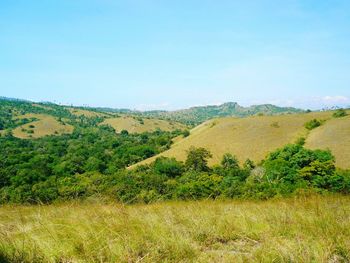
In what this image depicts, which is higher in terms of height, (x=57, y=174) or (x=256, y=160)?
(x=256, y=160)

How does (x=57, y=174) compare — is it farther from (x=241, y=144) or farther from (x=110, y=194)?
(x=110, y=194)

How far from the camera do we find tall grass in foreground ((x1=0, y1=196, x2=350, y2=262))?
3211 millimetres

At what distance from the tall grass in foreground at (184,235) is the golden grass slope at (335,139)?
209ft

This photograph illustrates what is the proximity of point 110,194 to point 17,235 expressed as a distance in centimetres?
273

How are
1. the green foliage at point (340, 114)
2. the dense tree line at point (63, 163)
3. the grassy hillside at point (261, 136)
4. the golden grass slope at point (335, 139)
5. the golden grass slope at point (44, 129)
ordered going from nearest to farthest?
the golden grass slope at point (335, 139), the dense tree line at point (63, 163), the grassy hillside at point (261, 136), the green foliage at point (340, 114), the golden grass slope at point (44, 129)

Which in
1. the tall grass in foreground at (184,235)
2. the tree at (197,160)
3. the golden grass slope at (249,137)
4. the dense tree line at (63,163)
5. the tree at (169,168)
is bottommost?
the dense tree line at (63,163)

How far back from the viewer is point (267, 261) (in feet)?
10.00

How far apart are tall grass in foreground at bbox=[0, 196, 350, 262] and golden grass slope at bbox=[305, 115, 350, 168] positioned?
63.6 meters

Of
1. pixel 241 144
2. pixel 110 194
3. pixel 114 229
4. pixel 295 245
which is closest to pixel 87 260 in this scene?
pixel 114 229

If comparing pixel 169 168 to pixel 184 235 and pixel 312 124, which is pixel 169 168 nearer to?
pixel 312 124

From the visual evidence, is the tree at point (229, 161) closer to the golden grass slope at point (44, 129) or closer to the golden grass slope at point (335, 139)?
the golden grass slope at point (335, 139)

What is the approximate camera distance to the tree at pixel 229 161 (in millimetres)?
72812

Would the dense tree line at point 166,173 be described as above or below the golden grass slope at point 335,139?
below

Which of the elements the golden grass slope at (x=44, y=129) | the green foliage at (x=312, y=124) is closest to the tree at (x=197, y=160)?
the green foliage at (x=312, y=124)
